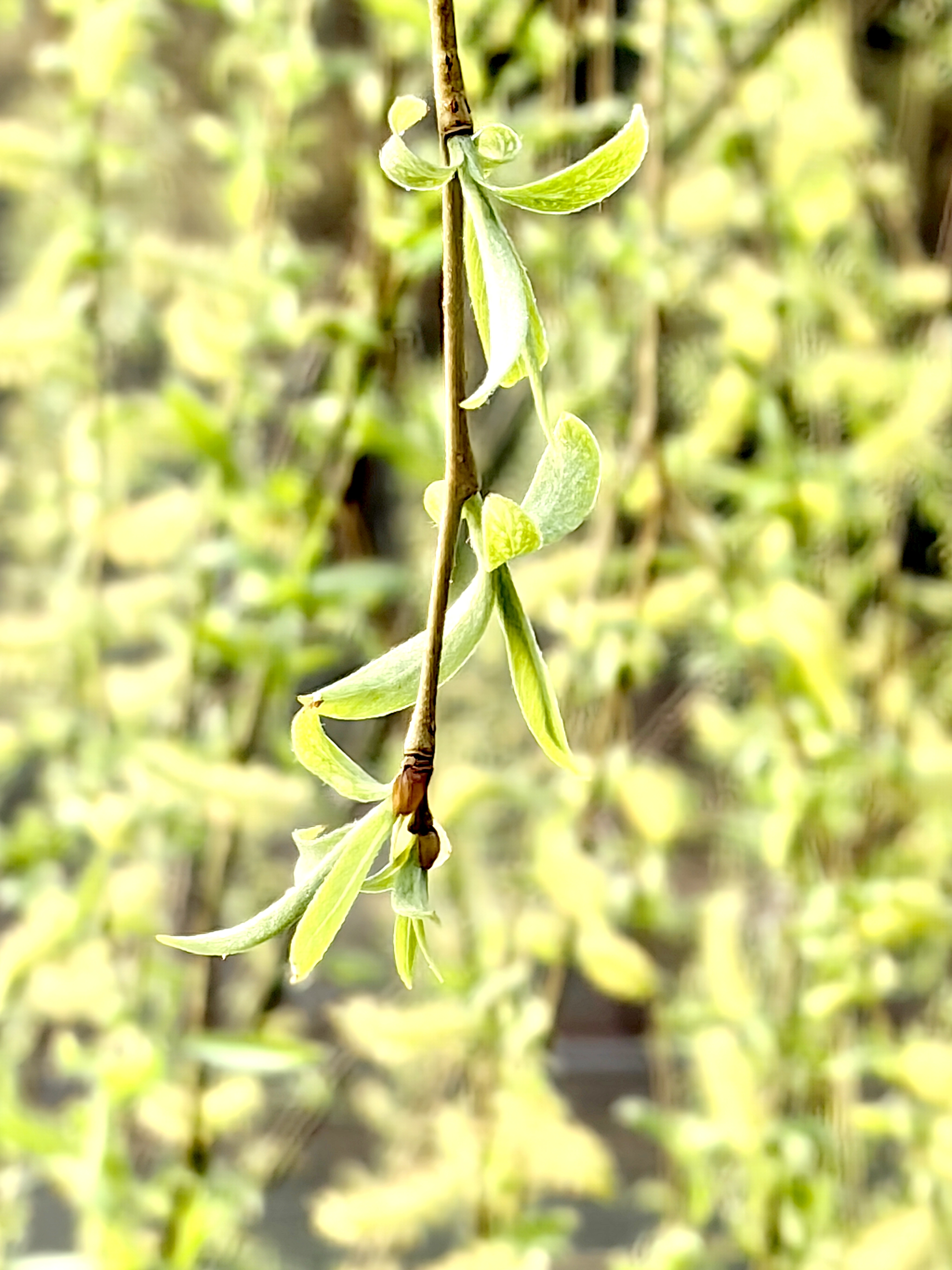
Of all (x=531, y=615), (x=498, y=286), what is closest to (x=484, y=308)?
(x=498, y=286)

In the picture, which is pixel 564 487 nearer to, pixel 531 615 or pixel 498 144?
pixel 498 144

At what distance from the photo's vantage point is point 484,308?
102 millimetres

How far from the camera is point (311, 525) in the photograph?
0.38 m

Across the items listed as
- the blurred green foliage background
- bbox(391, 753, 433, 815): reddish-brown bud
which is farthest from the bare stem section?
the blurred green foliage background

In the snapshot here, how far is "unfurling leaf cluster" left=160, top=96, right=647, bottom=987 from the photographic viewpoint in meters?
0.09

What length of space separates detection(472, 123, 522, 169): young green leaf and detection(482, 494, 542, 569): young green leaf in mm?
30

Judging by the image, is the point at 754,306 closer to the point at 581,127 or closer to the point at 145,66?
the point at 581,127

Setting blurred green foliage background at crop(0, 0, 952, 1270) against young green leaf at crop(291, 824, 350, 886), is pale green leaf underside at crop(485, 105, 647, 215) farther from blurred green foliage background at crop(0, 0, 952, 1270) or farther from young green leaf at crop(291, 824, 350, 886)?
blurred green foliage background at crop(0, 0, 952, 1270)

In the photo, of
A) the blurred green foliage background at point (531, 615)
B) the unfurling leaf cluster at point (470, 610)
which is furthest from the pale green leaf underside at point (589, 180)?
the blurred green foliage background at point (531, 615)

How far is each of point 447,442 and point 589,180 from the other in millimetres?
27

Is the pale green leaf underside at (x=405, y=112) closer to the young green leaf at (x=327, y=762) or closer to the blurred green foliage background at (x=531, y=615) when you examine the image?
the young green leaf at (x=327, y=762)

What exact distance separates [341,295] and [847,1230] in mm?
378

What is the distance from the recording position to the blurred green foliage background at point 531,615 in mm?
357

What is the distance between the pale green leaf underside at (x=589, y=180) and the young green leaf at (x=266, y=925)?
5cm
